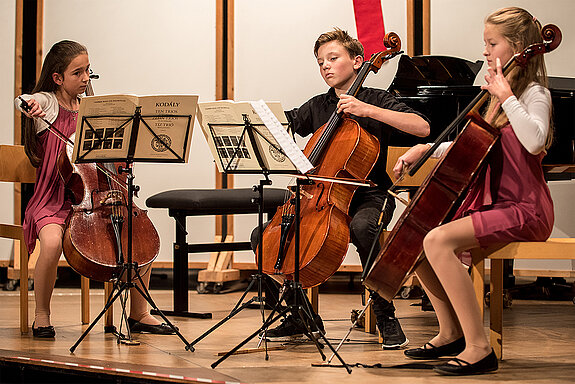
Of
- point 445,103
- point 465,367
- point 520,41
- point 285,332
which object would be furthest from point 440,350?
point 445,103

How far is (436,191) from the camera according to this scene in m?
2.51

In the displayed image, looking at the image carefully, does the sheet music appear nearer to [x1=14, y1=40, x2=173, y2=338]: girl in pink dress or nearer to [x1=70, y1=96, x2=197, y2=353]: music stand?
[x1=70, y1=96, x2=197, y2=353]: music stand

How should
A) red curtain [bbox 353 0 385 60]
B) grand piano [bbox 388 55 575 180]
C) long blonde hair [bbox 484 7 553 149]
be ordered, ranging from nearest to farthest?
long blonde hair [bbox 484 7 553 149], grand piano [bbox 388 55 575 180], red curtain [bbox 353 0 385 60]

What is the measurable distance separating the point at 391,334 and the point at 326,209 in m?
0.58

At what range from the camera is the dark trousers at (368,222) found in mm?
2977

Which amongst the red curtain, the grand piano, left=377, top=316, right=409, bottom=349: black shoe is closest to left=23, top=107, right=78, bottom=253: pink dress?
left=377, top=316, right=409, bottom=349: black shoe

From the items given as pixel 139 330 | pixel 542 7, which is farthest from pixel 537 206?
pixel 542 7

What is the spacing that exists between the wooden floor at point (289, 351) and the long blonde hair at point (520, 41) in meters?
0.86

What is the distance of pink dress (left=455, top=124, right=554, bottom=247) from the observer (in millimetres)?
2529

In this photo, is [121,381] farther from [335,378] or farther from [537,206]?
[537,206]

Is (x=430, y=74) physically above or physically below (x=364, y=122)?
above

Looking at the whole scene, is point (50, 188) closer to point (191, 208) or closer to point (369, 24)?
point (191, 208)

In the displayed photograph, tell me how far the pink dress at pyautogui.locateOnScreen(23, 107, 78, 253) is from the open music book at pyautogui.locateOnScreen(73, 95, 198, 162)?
1.88 feet

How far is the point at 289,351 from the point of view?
9.84 ft
